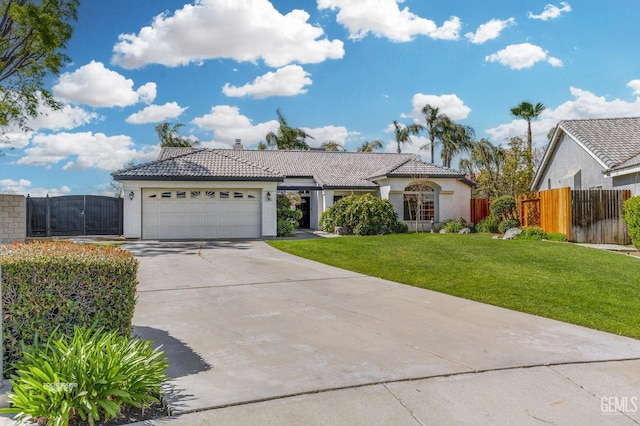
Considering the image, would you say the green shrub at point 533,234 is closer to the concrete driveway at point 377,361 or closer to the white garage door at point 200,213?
the white garage door at point 200,213

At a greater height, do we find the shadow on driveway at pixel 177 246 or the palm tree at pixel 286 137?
the palm tree at pixel 286 137

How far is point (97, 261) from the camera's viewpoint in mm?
4539

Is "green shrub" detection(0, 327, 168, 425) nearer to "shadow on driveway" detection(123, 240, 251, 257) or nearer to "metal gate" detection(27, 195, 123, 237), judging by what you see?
"shadow on driveway" detection(123, 240, 251, 257)

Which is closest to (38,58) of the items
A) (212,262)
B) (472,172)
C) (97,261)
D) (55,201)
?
(55,201)

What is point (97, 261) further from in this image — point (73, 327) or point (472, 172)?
point (472, 172)

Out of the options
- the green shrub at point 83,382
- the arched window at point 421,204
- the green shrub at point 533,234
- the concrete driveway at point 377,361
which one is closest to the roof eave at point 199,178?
the arched window at point 421,204

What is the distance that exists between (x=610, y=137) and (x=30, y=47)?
28655mm

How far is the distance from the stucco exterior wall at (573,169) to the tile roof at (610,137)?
0.52m

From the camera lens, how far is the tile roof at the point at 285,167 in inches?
822

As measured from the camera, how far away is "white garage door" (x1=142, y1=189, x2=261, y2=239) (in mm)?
20672

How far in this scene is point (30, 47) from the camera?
72.2 ft

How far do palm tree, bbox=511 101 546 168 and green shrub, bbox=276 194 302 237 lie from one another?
16.5 m

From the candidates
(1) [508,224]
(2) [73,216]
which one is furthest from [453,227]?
(2) [73,216]

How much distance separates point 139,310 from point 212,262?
18.9 ft
